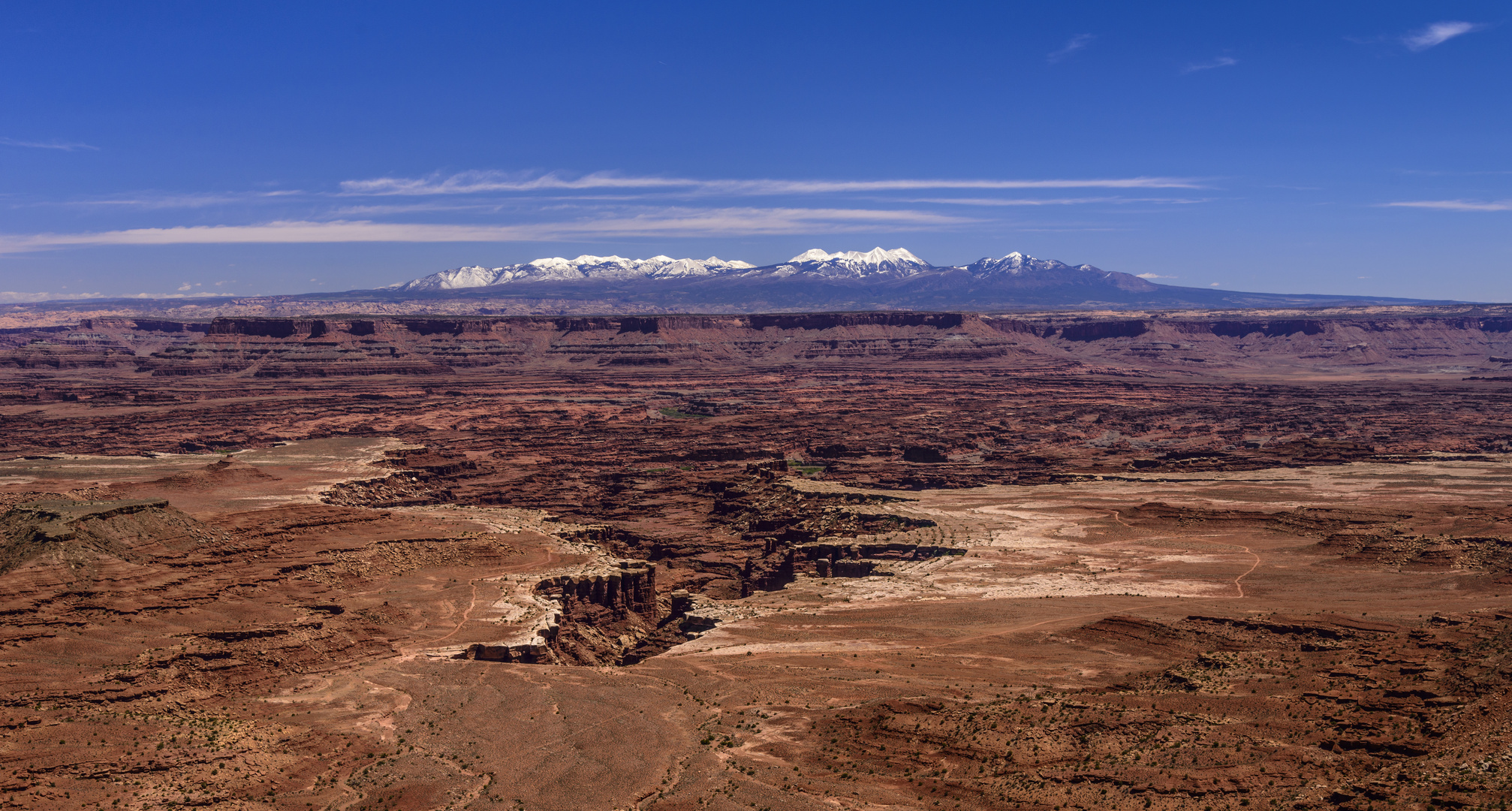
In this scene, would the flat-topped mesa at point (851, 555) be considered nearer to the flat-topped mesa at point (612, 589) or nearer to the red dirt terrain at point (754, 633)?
the red dirt terrain at point (754, 633)

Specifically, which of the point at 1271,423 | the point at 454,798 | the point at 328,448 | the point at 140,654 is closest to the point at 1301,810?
the point at 454,798

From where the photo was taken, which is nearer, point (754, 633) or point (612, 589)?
point (754, 633)

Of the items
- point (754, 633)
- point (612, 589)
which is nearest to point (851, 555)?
point (612, 589)

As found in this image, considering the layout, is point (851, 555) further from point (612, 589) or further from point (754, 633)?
point (754, 633)

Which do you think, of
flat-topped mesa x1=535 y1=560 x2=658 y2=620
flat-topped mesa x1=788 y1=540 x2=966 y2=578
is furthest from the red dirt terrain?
flat-topped mesa x1=788 y1=540 x2=966 y2=578

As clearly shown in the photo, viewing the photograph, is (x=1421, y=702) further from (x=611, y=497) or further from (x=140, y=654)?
(x=611, y=497)

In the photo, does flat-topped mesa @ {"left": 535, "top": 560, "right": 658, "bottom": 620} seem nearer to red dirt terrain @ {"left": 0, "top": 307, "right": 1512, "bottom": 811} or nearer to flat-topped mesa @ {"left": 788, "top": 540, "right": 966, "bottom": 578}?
red dirt terrain @ {"left": 0, "top": 307, "right": 1512, "bottom": 811}

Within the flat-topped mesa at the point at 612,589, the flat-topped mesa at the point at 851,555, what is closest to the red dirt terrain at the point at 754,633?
the flat-topped mesa at the point at 612,589
